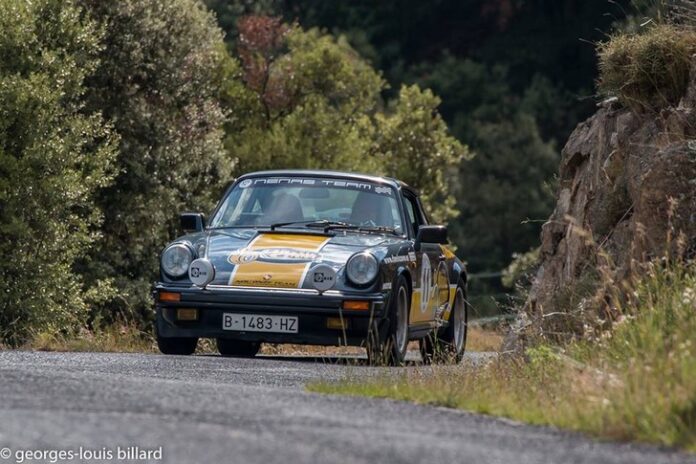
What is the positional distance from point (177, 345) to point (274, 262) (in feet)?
4.20

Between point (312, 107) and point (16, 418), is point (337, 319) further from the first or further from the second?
point (312, 107)

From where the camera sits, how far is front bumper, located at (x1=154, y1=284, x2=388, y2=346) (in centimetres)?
1384

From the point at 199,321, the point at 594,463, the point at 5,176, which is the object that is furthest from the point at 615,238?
the point at 5,176

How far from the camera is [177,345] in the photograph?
48.3ft

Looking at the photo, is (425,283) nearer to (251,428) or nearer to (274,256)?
(274,256)

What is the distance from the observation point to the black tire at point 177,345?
14641 mm

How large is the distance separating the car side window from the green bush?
82.6 inches

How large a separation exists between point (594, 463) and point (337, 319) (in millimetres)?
6884

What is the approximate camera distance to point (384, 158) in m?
43.2

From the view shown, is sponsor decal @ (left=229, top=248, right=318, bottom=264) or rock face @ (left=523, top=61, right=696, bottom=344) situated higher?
rock face @ (left=523, top=61, right=696, bottom=344)

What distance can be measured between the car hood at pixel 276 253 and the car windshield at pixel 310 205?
39 centimetres

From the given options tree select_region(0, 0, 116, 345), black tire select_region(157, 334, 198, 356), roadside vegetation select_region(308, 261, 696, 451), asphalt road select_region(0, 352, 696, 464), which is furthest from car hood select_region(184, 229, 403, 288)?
tree select_region(0, 0, 116, 345)

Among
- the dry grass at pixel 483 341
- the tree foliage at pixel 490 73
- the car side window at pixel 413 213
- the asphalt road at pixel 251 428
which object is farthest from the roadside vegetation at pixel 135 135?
the tree foliage at pixel 490 73

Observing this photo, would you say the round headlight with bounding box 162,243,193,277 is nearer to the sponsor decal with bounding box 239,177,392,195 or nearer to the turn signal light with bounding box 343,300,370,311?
the turn signal light with bounding box 343,300,370,311
